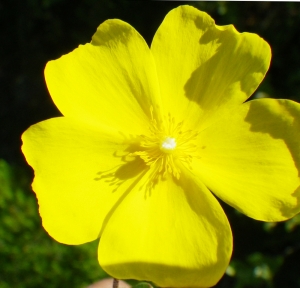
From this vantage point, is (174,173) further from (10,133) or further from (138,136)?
(10,133)

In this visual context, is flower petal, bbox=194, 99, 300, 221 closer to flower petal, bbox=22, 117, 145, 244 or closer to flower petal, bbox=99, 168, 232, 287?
flower petal, bbox=99, 168, 232, 287

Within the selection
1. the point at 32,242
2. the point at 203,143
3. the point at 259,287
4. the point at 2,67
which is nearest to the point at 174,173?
the point at 203,143

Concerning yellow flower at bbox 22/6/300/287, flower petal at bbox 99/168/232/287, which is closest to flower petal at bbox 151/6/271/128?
yellow flower at bbox 22/6/300/287

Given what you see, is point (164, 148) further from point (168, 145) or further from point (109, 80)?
point (109, 80)

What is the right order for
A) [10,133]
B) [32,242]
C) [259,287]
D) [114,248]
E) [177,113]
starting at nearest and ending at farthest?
[114,248]
[177,113]
[32,242]
[259,287]
[10,133]

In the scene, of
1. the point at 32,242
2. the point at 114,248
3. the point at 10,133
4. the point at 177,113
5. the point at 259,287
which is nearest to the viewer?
the point at 114,248

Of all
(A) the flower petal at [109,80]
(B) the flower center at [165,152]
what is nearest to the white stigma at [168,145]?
(B) the flower center at [165,152]

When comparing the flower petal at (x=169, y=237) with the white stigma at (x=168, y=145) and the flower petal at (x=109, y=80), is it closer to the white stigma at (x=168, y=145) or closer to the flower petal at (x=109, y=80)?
the white stigma at (x=168, y=145)
